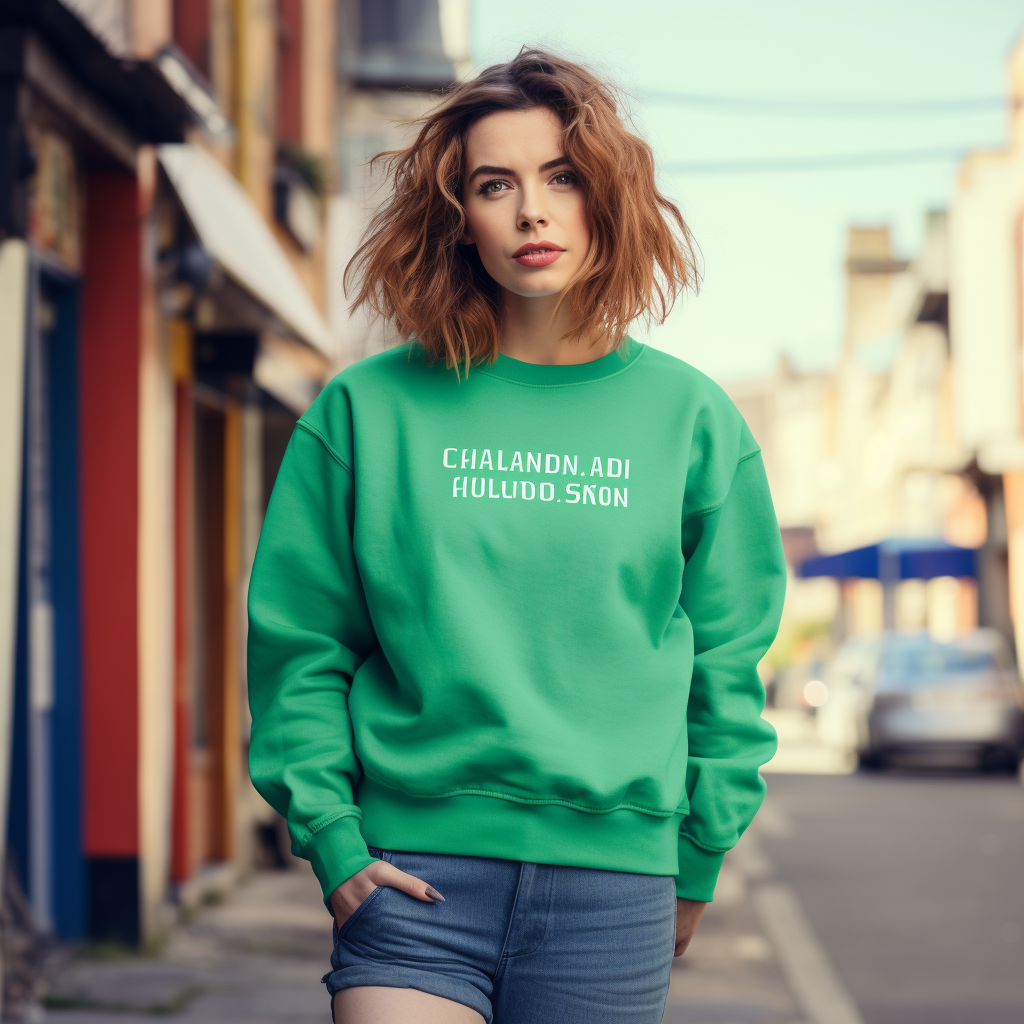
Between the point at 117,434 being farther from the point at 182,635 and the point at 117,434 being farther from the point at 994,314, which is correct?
the point at 994,314

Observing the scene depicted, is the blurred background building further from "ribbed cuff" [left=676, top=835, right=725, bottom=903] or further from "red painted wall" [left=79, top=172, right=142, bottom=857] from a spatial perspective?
"ribbed cuff" [left=676, top=835, right=725, bottom=903]

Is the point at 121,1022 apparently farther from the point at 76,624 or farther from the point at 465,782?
the point at 465,782

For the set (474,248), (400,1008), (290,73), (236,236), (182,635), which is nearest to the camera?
(400,1008)

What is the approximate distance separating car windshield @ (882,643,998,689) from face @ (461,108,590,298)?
1516cm

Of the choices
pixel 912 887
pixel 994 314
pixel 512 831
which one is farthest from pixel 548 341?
pixel 994 314

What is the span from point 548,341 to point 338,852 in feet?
2.42

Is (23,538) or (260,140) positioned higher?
(260,140)

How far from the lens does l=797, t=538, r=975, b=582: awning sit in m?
25.4

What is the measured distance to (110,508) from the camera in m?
6.33

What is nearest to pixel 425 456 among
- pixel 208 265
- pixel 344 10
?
pixel 208 265

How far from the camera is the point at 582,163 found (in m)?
2.07

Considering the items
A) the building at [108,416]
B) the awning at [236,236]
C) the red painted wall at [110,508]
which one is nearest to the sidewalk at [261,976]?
the building at [108,416]

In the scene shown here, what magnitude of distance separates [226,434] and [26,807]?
3.21 metres

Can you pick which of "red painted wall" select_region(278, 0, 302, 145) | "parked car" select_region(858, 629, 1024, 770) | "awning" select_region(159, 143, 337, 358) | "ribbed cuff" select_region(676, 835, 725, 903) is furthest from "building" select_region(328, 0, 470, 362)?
"ribbed cuff" select_region(676, 835, 725, 903)
